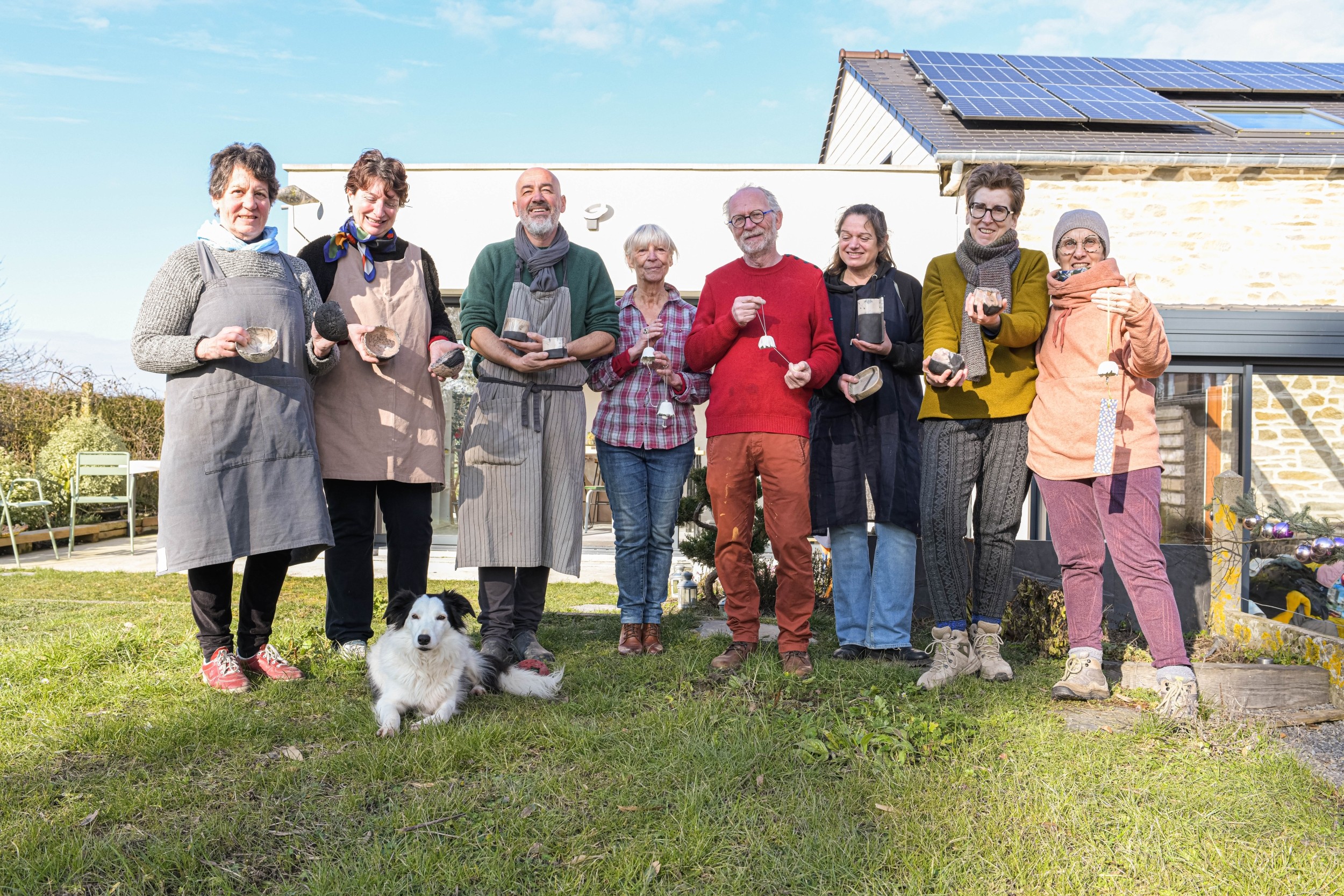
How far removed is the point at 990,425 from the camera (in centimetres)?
367

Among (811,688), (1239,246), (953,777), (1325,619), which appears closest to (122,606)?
(811,688)

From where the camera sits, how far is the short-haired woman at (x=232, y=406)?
3314 millimetres

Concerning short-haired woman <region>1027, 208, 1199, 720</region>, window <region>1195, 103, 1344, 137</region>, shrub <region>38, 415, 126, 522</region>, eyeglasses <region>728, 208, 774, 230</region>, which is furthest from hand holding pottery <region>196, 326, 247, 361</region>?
shrub <region>38, 415, 126, 522</region>

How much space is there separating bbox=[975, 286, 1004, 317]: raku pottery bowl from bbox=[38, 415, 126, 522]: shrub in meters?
11.7

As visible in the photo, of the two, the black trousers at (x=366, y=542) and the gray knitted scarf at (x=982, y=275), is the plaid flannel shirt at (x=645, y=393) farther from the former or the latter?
the gray knitted scarf at (x=982, y=275)

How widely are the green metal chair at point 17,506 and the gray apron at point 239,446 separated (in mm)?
7100

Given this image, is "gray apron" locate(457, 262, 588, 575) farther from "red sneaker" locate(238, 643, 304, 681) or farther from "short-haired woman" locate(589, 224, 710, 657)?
"red sneaker" locate(238, 643, 304, 681)

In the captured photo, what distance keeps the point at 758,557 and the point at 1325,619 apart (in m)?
3.61

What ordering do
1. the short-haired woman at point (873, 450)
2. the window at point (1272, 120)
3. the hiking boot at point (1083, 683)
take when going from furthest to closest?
the window at point (1272, 120), the short-haired woman at point (873, 450), the hiking boot at point (1083, 683)

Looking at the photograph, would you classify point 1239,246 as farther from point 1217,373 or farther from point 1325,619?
point 1325,619

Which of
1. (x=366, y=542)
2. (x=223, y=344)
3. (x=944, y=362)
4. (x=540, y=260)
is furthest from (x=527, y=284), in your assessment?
(x=944, y=362)

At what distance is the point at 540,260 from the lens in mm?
3922

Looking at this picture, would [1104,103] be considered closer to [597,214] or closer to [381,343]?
[597,214]

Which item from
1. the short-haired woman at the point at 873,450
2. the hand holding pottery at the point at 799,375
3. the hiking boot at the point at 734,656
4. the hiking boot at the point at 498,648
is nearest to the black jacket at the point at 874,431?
the short-haired woman at the point at 873,450
